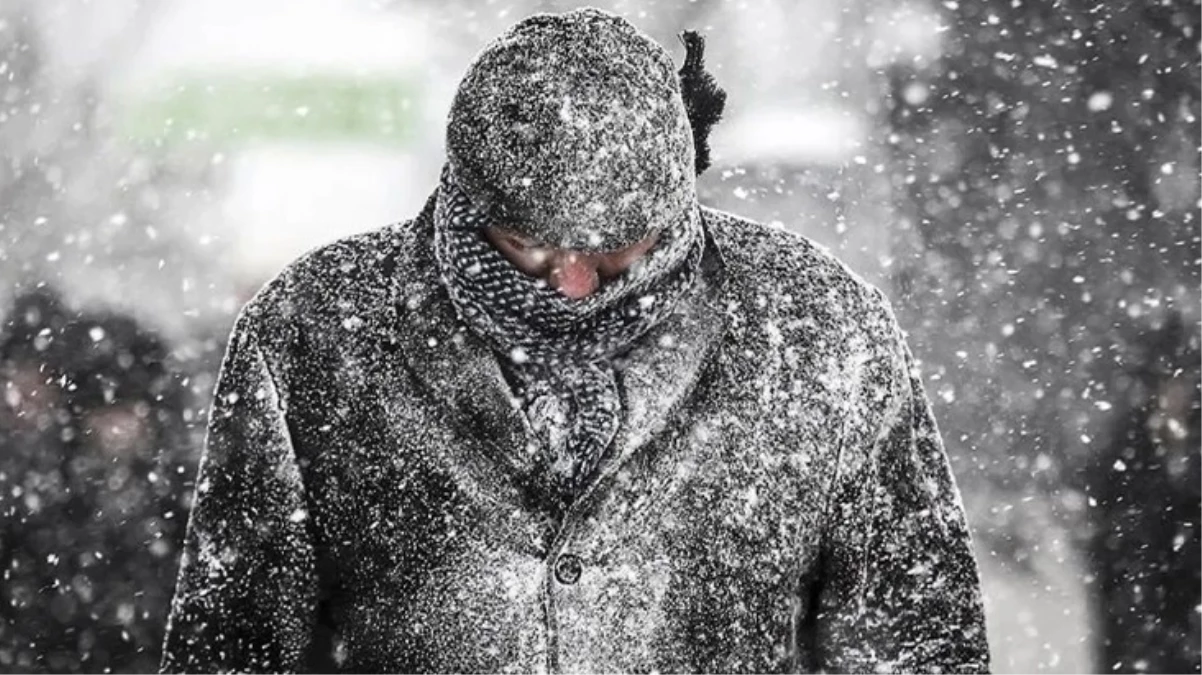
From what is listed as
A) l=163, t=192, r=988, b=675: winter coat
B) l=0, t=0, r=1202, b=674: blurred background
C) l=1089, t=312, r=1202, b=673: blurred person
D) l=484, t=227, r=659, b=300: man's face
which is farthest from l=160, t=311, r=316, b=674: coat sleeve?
l=1089, t=312, r=1202, b=673: blurred person

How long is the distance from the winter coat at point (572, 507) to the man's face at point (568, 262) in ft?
0.62

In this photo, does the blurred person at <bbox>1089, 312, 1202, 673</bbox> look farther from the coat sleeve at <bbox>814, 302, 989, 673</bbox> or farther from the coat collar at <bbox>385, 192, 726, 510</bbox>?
the coat collar at <bbox>385, 192, 726, 510</bbox>

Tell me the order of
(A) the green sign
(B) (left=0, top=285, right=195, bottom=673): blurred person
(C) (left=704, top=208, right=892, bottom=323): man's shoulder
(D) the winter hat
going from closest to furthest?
1. (D) the winter hat
2. (C) (left=704, top=208, right=892, bottom=323): man's shoulder
3. (B) (left=0, top=285, right=195, bottom=673): blurred person
4. (A) the green sign

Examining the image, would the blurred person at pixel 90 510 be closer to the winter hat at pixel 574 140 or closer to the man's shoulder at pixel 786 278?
the man's shoulder at pixel 786 278

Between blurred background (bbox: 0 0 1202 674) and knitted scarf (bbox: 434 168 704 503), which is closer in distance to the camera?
knitted scarf (bbox: 434 168 704 503)

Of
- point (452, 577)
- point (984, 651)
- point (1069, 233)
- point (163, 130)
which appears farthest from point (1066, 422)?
point (452, 577)

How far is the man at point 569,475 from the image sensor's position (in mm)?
2129

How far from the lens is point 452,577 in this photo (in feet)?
7.07

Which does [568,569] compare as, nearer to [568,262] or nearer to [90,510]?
[568,262]

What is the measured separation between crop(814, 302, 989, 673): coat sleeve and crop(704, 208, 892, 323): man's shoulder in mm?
77

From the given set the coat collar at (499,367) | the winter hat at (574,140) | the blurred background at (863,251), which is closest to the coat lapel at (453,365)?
the coat collar at (499,367)

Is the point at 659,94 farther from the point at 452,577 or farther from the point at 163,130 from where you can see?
the point at 163,130

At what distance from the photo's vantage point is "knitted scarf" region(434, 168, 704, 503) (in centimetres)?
203

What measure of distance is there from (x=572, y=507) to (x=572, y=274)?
32 centimetres
